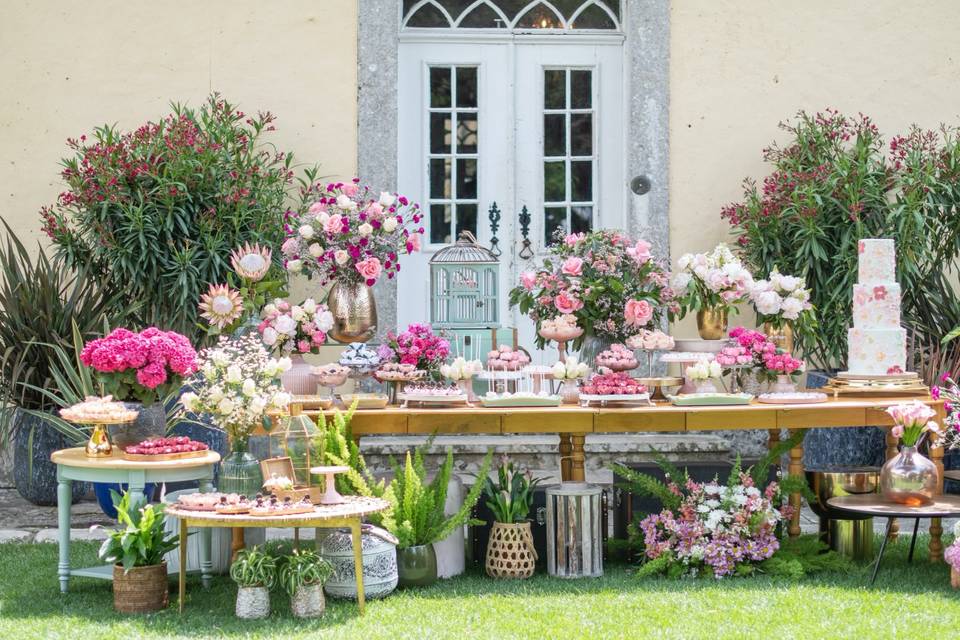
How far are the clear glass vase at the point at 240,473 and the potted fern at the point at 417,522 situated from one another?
0.51m

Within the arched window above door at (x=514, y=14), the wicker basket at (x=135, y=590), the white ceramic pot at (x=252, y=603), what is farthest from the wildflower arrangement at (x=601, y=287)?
the arched window above door at (x=514, y=14)

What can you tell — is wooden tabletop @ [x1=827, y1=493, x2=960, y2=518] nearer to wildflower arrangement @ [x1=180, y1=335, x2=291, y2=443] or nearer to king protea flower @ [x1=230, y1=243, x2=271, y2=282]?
wildflower arrangement @ [x1=180, y1=335, x2=291, y2=443]

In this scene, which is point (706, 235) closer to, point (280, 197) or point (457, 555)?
point (280, 197)

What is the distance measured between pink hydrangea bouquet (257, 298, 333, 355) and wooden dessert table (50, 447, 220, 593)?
0.66m

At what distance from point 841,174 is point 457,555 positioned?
3190mm

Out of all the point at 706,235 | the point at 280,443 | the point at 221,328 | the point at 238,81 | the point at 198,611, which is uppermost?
the point at 238,81

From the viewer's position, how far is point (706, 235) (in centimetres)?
756

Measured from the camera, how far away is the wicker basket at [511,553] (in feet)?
17.3

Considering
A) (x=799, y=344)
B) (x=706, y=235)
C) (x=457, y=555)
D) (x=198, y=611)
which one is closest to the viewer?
(x=198, y=611)

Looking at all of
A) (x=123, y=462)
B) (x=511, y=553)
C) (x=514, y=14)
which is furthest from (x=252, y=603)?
(x=514, y=14)

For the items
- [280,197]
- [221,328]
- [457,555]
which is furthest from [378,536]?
[280,197]

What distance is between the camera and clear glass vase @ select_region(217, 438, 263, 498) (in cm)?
485

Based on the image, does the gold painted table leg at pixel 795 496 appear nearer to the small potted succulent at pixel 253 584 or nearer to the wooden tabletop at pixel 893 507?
the wooden tabletop at pixel 893 507

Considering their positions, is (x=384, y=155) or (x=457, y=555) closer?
(x=457, y=555)
